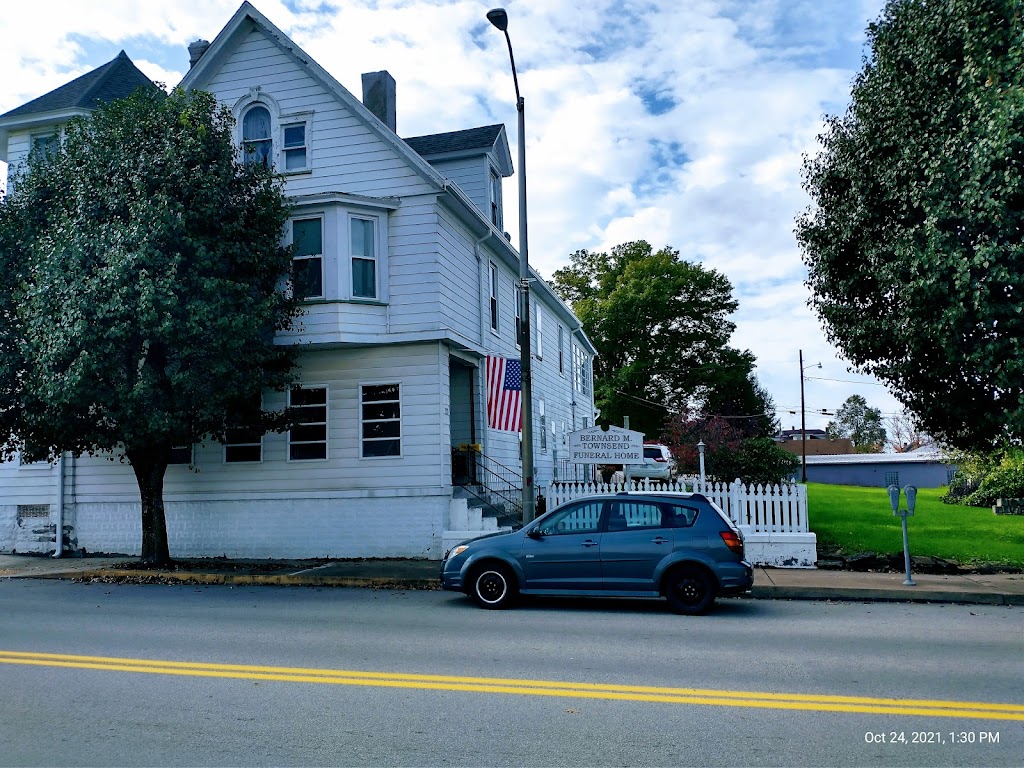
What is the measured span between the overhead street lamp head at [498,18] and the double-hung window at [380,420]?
284 inches

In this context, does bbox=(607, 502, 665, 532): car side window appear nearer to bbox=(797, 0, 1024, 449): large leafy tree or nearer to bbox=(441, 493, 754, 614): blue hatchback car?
bbox=(441, 493, 754, 614): blue hatchback car

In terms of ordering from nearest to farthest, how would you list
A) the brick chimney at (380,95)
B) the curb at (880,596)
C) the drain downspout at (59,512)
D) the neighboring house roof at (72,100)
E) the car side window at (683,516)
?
the car side window at (683,516)
the curb at (880,596)
the drain downspout at (59,512)
the neighboring house roof at (72,100)
the brick chimney at (380,95)

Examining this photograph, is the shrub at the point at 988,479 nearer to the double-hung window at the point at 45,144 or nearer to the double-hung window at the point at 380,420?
the double-hung window at the point at 380,420

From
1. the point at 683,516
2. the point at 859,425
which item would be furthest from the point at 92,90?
the point at 859,425

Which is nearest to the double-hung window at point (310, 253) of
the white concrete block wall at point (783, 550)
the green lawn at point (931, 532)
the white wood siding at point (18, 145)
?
the white wood siding at point (18, 145)

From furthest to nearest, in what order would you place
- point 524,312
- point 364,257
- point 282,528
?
point 282,528 < point 364,257 < point 524,312

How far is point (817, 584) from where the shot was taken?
12.6 metres

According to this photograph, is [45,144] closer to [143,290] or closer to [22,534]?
[143,290]

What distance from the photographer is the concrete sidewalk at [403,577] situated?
12062mm

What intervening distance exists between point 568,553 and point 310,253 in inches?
367

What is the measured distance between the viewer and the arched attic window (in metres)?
18.1

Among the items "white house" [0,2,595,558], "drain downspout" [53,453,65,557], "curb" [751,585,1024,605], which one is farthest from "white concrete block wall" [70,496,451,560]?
"curb" [751,585,1024,605]

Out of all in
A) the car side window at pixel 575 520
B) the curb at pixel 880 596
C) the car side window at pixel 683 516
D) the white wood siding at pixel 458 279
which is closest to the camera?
the car side window at pixel 683 516

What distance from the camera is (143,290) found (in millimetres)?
13625
